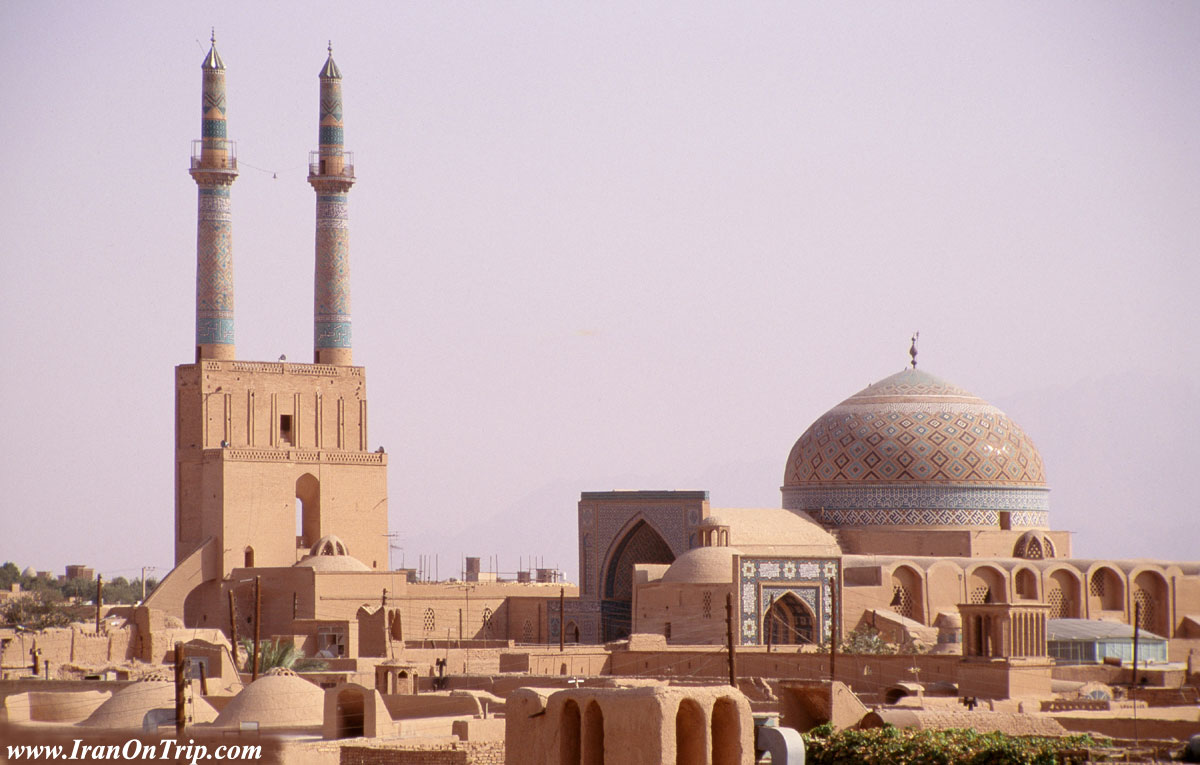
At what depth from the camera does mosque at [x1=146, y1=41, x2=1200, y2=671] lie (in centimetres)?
3053

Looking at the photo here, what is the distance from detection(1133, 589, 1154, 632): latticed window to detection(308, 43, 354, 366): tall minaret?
44.6 ft

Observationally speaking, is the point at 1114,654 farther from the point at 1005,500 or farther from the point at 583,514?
the point at 583,514

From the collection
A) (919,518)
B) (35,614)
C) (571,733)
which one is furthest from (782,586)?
(35,614)

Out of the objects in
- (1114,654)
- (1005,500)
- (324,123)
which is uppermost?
(324,123)

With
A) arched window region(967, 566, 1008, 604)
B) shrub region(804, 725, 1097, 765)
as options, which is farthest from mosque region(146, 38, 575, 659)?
shrub region(804, 725, 1097, 765)

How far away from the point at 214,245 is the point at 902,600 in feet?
41.7

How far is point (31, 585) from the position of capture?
55.9 metres

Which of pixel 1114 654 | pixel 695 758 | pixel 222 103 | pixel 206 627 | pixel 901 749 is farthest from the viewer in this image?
pixel 222 103

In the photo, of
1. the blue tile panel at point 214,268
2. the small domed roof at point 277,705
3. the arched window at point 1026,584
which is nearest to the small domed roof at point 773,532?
the arched window at point 1026,584

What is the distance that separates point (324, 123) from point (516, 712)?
74.8 feet

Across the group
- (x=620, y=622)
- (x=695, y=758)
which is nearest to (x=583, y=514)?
(x=620, y=622)

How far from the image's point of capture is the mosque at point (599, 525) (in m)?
30.5

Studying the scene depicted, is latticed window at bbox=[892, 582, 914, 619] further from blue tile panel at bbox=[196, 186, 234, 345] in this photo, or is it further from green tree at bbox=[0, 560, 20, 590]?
green tree at bbox=[0, 560, 20, 590]

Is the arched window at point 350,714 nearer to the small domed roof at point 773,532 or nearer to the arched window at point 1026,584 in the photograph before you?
the small domed roof at point 773,532
